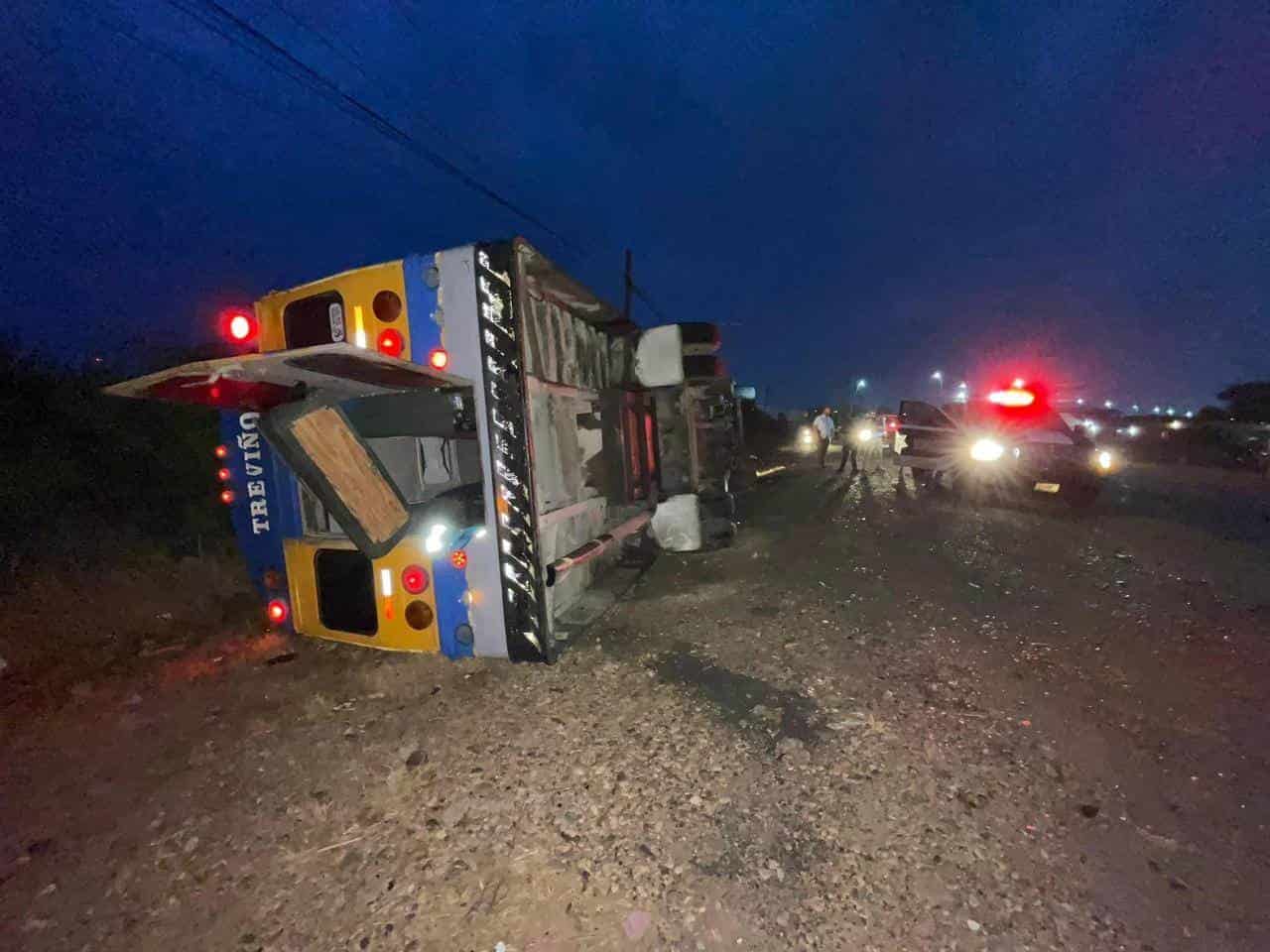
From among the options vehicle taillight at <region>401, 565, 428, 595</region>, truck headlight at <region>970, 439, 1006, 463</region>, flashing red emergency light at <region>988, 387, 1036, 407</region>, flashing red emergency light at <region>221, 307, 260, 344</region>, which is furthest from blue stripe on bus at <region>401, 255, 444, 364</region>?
flashing red emergency light at <region>988, 387, 1036, 407</region>

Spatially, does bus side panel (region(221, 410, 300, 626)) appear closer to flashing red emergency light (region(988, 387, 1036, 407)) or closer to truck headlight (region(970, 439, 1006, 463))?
truck headlight (region(970, 439, 1006, 463))

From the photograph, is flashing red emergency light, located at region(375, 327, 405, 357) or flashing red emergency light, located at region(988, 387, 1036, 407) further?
flashing red emergency light, located at region(988, 387, 1036, 407)

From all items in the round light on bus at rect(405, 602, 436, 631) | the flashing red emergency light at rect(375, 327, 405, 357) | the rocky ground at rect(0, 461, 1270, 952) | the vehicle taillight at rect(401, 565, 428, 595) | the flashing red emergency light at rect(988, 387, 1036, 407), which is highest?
the flashing red emergency light at rect(375, 327, 405, 357)

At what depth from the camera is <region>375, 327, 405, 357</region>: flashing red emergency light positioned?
3.71 meters

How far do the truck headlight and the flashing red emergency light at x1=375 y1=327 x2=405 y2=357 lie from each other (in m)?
10.5

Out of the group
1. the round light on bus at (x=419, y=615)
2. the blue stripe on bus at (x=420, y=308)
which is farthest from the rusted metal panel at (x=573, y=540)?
the blue stripe on bus at (x=420, y=308)

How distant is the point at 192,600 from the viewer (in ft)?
18.7

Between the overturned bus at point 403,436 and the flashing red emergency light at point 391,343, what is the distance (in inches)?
0.6

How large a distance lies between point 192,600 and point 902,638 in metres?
6.79

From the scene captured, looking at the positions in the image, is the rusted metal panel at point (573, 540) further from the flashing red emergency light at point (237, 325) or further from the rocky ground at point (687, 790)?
the flashing red emergency light at point (237, 325)

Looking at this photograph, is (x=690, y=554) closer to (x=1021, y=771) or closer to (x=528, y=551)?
(x=528, y=551)

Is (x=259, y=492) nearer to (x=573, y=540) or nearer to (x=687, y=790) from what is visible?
(x=573, y=540)

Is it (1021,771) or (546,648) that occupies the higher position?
(546,648)

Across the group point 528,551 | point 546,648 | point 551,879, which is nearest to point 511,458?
point 528,551
